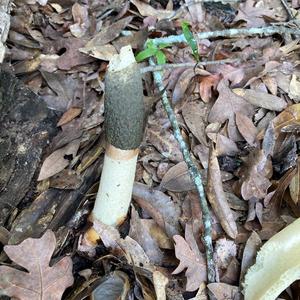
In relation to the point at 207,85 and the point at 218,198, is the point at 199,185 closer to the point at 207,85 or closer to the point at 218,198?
the point at 218,198

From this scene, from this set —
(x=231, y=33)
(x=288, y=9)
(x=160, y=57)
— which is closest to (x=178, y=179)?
(x=160, y=57)

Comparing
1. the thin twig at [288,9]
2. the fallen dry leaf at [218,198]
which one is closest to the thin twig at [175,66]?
the fallen dry leaf at [218,198]

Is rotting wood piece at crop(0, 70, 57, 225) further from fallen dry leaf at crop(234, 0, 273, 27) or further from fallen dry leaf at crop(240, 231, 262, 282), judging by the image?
fallen dry leaf at crop(234, 0, 273, 27)

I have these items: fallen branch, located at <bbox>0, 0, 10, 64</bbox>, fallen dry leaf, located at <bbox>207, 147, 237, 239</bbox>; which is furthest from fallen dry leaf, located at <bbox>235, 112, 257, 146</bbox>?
fallen branch, located at <bbox>0, 0, 10, 64</bbox>

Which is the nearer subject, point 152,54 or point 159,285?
point 159,285

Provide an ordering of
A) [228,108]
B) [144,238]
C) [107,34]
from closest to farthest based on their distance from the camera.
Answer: [144,238], [228,108], [107,34]

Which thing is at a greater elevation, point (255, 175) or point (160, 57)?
point (160, 57)

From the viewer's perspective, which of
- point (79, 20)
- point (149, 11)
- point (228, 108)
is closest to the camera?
point (228, 108)

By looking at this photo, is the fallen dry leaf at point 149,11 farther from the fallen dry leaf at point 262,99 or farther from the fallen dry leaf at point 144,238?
the fallen dry leaf at point 144,238
